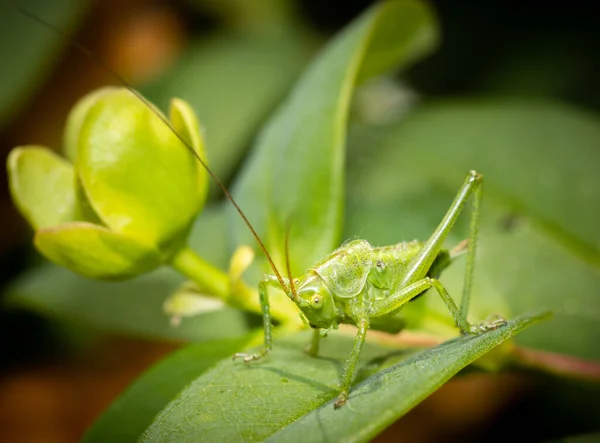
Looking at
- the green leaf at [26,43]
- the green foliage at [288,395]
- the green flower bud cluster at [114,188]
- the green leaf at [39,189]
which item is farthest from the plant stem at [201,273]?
the green leaf at [26,43]

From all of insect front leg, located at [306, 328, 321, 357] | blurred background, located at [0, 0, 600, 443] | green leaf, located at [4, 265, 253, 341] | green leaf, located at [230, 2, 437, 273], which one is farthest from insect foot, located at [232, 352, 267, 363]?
blurred background, located at [0, 0, 600, 443]

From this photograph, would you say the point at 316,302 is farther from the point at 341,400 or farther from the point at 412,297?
the point at 341,400

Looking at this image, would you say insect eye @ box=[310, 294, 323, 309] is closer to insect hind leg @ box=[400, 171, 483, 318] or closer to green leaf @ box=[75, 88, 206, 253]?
insect hind leg @ box=[400, 171, 483, 318]

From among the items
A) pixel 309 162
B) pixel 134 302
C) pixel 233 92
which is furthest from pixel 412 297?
pixel 233 92

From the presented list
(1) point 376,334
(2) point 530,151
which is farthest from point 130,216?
(2) point 530,151

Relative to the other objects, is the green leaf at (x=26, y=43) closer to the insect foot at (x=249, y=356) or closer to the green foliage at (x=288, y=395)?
the green foliage at (x=288, y=395)

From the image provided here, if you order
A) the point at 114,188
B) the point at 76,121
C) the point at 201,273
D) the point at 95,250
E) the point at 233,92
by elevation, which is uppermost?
the point at 233,92
